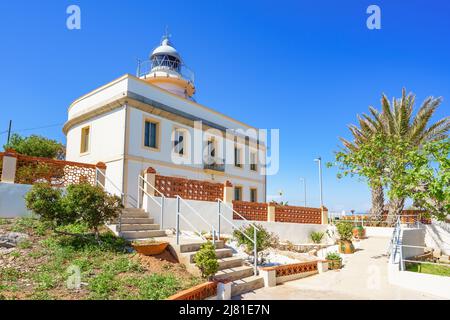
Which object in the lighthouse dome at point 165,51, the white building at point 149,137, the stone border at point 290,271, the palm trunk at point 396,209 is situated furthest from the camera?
the lighthouse dome at point 165,51

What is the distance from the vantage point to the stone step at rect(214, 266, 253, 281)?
7495mm

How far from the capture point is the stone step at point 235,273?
7.50m

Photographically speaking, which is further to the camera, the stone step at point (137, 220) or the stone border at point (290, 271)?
the stone step at point (137, 220)

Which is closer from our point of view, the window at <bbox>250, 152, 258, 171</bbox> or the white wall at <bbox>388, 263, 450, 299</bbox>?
the white wall at <bbox>388, 263, 450, 299</bbox>

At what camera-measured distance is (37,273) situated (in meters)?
6.15

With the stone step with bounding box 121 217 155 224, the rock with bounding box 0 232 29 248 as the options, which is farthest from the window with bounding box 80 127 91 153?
the rock with bounding box 0 232 29 248

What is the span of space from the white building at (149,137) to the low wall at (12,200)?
2.87m

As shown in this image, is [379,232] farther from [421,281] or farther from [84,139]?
[84,139]

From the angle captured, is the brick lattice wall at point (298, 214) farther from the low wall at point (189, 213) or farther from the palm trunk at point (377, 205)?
the palm trunk at point (377, 205)

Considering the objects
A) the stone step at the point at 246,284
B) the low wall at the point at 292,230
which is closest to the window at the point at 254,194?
the low wall at the point at 292,230

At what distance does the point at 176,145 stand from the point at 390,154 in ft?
31.4

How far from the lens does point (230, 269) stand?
26.7 feet

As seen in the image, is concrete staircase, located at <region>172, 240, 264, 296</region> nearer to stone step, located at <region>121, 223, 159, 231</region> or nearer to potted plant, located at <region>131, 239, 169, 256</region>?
potted plant, located at <region>131, 239, 169, 256</region>

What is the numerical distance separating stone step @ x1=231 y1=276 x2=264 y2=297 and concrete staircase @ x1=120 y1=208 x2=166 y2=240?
10.5ft
